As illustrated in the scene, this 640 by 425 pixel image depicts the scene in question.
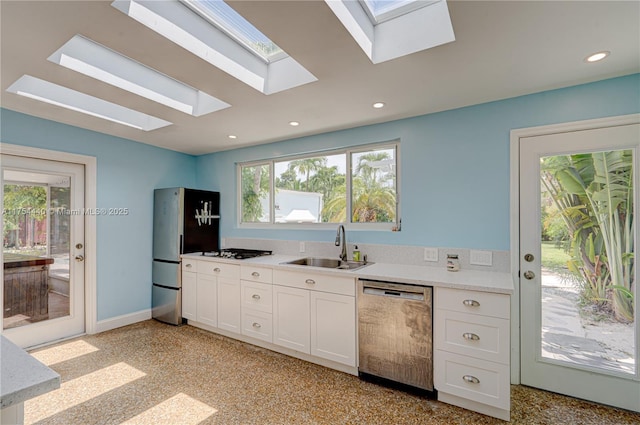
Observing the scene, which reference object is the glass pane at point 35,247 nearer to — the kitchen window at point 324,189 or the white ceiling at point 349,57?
the white ceiling at point 349,57

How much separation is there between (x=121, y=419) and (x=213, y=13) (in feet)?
8.84

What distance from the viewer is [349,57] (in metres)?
1.84

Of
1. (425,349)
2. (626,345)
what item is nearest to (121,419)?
(425,349)

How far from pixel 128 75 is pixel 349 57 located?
1720 mm

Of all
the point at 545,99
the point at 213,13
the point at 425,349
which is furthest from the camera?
the point at 545,99

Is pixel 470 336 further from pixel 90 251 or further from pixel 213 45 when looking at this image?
pixel 90 251

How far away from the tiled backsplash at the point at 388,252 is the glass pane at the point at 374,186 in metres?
0.33

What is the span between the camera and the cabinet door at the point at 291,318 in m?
2.73

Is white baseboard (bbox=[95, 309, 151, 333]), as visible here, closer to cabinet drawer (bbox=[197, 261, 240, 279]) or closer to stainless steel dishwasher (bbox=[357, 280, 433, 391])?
cabinet drawer (bbox=[197, 261, 240, 279])

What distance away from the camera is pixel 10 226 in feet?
9.52

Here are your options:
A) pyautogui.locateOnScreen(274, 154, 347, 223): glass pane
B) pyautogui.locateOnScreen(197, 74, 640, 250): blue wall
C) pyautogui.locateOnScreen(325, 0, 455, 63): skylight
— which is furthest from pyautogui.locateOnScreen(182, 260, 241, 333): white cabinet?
pyautogui.locateOnScreen(325, 0, 455, 63): skylight

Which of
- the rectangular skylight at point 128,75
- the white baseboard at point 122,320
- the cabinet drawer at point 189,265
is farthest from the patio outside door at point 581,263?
the white baseboard at point 122,320

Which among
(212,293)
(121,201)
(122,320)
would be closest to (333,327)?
(212,293)

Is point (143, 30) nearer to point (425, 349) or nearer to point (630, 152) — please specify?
point (425, 349)
